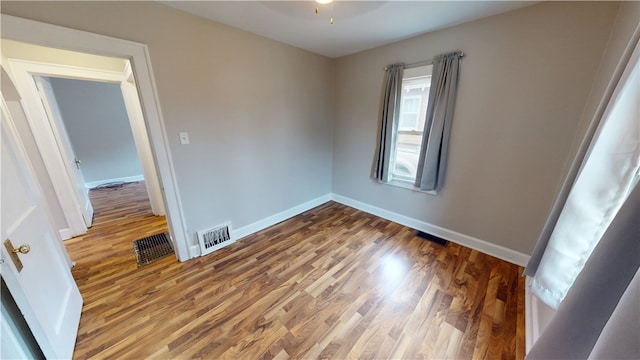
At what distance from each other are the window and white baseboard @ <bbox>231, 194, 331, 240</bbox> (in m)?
1.33

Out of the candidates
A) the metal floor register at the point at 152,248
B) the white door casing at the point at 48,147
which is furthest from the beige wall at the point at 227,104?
the white door casing at the point at 48,147

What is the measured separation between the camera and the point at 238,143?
2398 mm

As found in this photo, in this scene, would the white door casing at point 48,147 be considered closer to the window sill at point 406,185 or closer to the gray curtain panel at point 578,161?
the window sill at point 406,185

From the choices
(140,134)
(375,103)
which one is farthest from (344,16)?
(140,134)

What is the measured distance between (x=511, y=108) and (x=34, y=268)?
3.64m

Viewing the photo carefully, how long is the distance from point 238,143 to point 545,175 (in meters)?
3.04

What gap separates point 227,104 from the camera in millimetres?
2213

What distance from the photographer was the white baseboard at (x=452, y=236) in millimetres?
2113

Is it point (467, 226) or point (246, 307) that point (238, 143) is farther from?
point (467, 226)

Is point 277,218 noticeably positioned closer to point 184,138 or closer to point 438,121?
point 184,138

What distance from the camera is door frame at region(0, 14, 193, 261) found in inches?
49.9

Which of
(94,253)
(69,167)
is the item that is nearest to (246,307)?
(94,253)

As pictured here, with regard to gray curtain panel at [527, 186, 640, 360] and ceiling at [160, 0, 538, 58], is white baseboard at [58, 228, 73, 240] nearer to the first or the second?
ceiling at [160, 0, 538, 58]

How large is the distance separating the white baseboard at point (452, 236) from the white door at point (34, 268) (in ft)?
10.2
